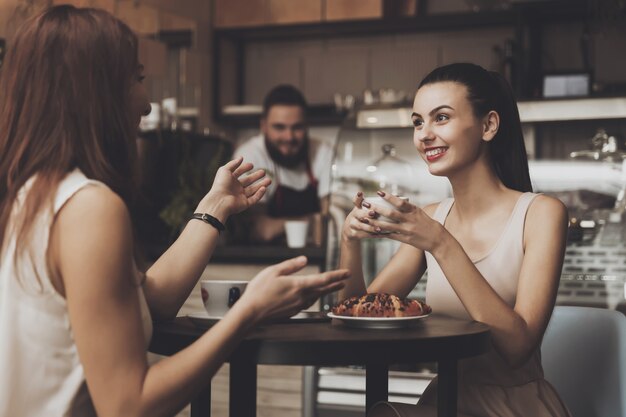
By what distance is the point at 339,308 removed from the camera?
1580 mm

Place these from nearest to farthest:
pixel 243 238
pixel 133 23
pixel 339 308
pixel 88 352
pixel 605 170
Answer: pixel 88 352, pixel 339 308, pixel 605 170, pixel 243 238, pixel 133 23

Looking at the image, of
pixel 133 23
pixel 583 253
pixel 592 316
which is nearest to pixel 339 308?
pixel 592 316

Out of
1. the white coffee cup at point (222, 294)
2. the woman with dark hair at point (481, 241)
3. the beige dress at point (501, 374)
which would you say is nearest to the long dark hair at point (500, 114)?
the woman with dark hair at point (481, 241)

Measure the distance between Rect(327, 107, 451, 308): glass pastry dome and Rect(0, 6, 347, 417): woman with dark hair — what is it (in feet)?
5.58

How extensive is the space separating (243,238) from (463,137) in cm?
209

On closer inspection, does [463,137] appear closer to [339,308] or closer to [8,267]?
[339,308]

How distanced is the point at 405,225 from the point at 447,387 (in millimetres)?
289

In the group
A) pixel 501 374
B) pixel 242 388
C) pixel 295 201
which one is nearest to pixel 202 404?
pixel 242 388

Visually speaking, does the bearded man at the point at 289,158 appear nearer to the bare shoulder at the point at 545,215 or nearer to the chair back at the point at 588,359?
the chair back at the point at 588,359

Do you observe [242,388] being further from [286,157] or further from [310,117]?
[310,117]

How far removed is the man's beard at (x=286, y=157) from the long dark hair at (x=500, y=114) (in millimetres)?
2397

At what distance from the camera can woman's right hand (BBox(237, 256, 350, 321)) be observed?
1279mm

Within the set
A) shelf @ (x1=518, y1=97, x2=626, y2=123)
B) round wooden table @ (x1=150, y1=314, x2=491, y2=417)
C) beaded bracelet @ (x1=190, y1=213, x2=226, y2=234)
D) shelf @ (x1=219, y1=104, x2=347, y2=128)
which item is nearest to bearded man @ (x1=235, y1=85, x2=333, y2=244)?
shelf @ (x1=219, y1=104, x2=347, y2=128)

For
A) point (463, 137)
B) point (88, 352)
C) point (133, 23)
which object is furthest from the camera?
point (133, 23)
